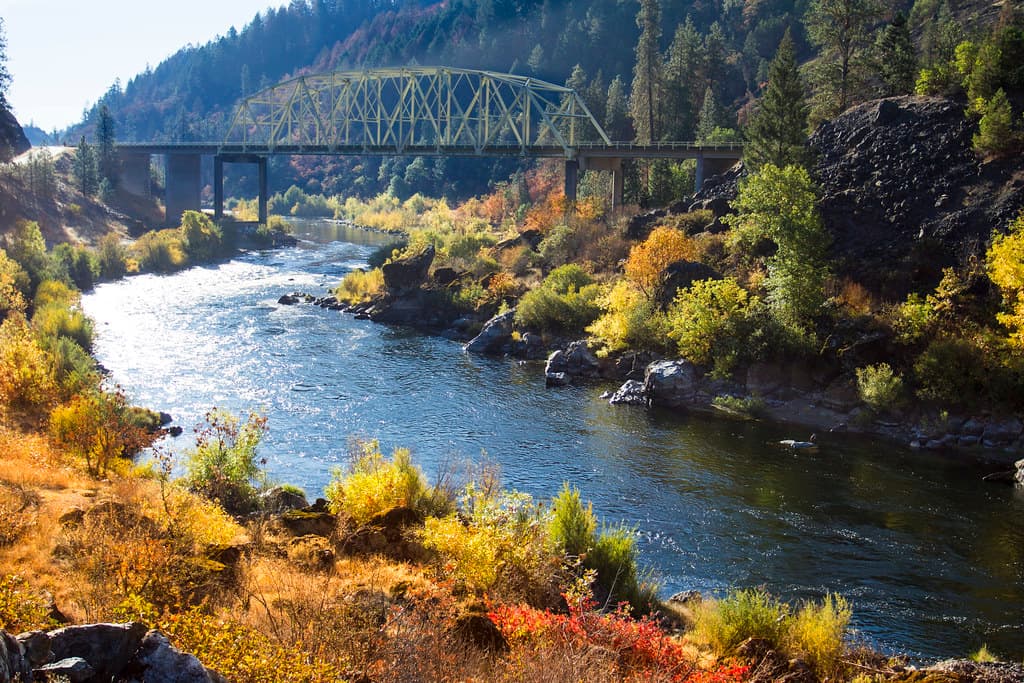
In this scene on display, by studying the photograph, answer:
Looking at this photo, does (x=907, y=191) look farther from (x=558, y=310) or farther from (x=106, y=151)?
(x=106, y=151)

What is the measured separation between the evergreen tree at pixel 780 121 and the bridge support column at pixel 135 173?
90403 mm

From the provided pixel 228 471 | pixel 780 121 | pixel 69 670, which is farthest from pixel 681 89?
pixel 69 670

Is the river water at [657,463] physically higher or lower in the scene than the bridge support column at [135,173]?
lower

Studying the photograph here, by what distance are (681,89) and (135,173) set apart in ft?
253

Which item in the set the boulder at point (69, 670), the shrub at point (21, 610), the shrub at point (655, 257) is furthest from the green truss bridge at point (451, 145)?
the boulder at point (69, 670)

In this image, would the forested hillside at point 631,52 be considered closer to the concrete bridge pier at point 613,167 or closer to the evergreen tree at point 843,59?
the evergreen tree at point 843,59

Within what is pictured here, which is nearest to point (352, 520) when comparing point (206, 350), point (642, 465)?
point (642, 465)

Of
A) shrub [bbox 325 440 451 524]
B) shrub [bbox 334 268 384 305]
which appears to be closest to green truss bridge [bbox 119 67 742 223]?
shrub [bbox 334 268 384 305]

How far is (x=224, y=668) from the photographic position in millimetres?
11594

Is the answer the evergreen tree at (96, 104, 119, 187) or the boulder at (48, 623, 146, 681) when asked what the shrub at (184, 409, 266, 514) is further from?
the evergreen tree at (96, 104, 119, 187)

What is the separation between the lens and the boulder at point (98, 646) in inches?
399

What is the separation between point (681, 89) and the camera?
84688mm

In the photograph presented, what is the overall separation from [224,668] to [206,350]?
134 feet

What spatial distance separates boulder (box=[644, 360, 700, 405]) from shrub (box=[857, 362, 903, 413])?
7859 mm
